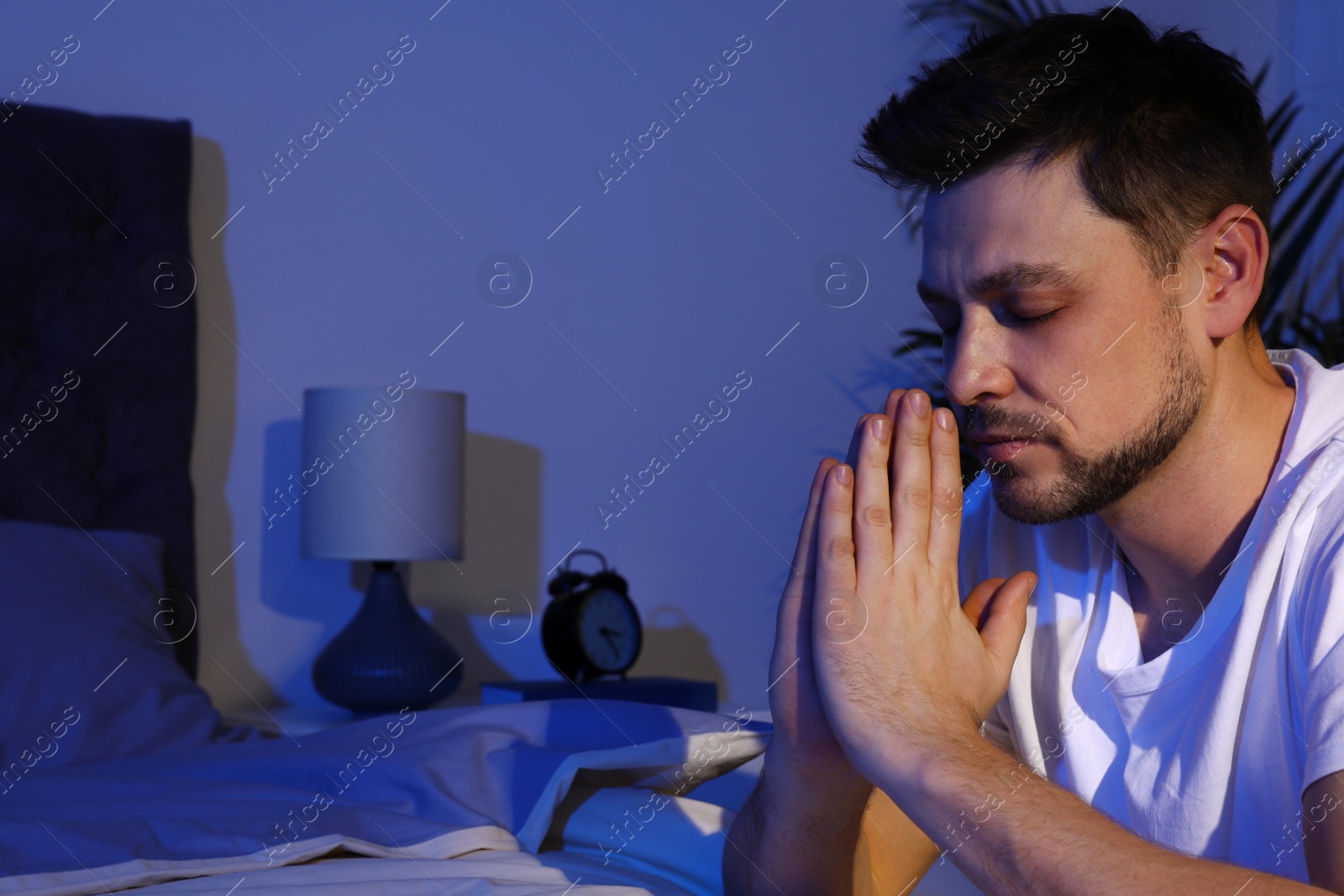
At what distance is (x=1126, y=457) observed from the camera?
112 centimetres

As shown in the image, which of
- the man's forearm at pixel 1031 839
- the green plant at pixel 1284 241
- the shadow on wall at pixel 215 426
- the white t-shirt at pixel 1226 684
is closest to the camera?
the man's forearm at pixel 1031 839

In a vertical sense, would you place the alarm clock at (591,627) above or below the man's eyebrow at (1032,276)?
below

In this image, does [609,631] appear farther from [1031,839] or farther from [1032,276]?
[1031,839]

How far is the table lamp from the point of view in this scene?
7.13 feet

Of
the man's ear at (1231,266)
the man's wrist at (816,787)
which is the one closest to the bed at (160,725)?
the man's wrist at (816,787)

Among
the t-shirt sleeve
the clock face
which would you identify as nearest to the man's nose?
the t-shirt sleeve

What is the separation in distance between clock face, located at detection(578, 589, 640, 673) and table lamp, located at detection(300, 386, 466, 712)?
28cm

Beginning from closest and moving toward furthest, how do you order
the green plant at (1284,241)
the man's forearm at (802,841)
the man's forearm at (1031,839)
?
the man's forearm at (1031,839), the man's forearm at (802,841), the green plant at (1284,241)

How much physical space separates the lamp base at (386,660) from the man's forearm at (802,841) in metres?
1.20

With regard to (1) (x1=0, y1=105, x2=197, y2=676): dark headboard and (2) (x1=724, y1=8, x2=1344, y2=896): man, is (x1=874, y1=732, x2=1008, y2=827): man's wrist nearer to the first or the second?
(2) (x1=724, y1=8, x2=1344, y2=896): man

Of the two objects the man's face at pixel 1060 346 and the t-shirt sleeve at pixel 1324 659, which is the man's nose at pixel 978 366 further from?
the t-shirt sleeve at pixel 1324 659

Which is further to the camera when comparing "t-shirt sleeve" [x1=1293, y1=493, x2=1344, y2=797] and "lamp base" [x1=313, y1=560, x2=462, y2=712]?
"lamp base" [x1=313, y1=560, x2=462, y2=712]

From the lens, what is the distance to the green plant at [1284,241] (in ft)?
8.58

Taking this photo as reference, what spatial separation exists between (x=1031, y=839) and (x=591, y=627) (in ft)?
5.32
